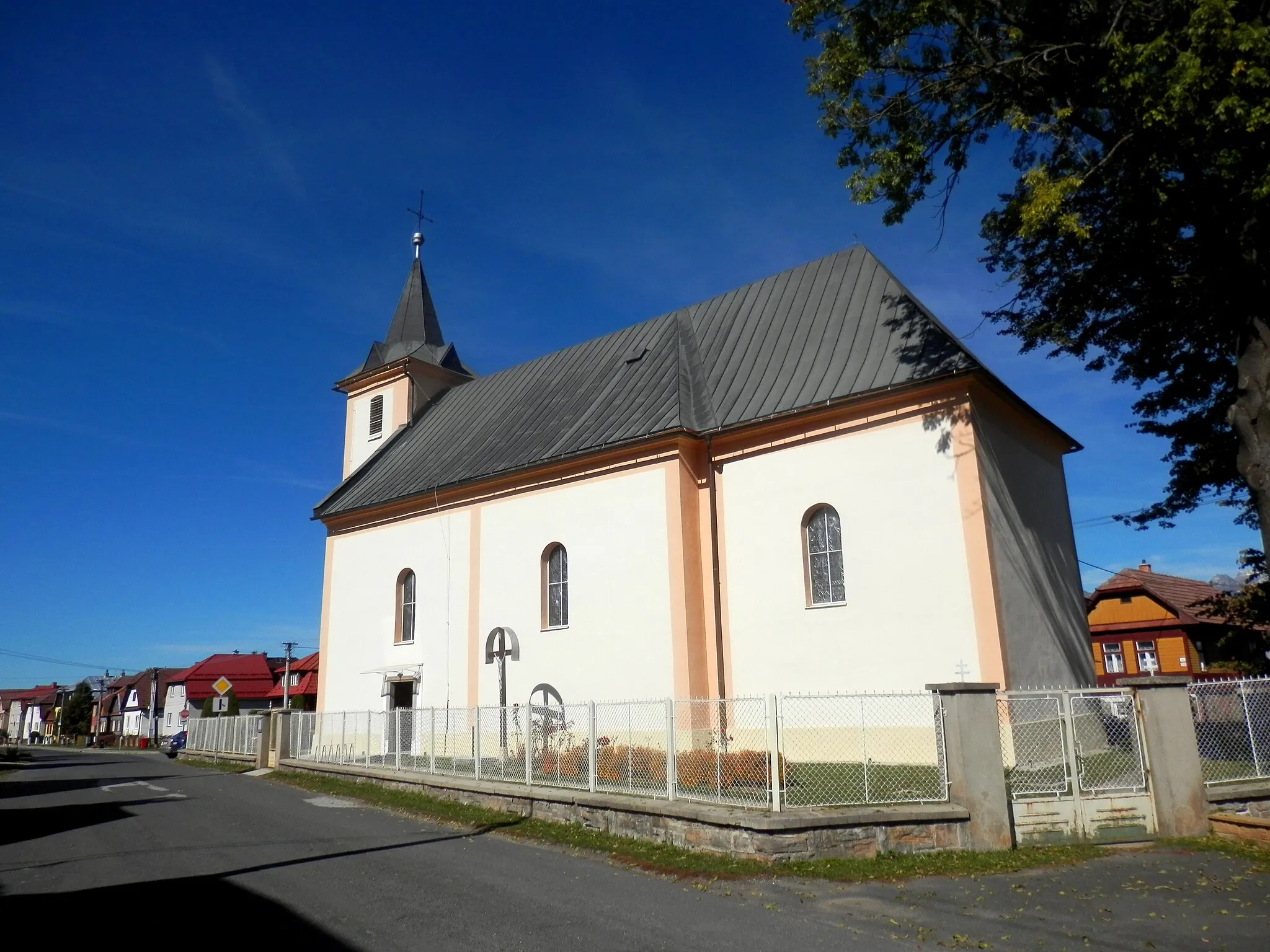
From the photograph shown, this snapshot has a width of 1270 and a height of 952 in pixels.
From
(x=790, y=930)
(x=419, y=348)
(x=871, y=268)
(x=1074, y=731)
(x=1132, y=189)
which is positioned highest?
(x=419, y=348)

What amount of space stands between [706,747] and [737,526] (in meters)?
6.22

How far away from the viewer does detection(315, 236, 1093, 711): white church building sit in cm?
1468

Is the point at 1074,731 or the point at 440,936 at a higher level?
the point at 1074,731

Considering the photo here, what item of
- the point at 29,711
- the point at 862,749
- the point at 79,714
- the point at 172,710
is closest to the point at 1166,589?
the point at 862,749

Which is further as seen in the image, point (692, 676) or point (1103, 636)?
point (1103, 636)

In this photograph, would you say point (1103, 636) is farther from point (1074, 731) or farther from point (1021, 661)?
point (1074, 731)

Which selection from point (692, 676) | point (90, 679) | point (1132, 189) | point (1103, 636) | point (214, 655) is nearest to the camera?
point (1132, 189)

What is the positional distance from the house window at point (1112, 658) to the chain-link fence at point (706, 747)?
1035 inches

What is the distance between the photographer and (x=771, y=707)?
9.61m

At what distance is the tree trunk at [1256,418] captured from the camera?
35.0 ft

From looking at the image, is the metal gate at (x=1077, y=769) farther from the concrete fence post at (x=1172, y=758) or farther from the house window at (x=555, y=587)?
the house window at (x=555, y=587)

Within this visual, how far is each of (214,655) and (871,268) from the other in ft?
193

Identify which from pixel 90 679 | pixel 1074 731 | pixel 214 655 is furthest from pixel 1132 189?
pixel 90 679

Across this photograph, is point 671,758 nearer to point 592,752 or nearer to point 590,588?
point 592,752
